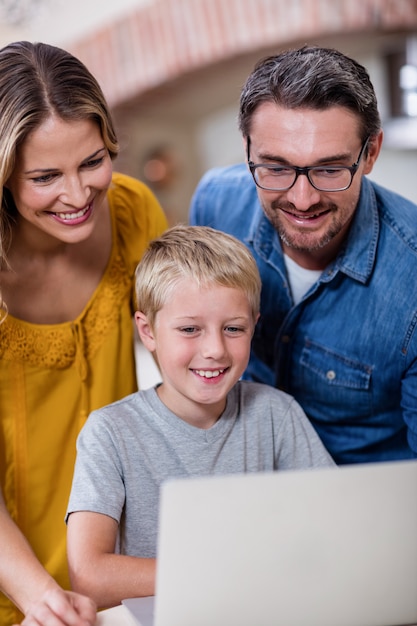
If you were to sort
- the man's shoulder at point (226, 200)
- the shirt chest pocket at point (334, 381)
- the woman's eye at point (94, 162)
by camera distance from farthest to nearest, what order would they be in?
the man's shoulder at point (226, 200) → the shirt chest pocket at point (334, 381) → the woman's eye at point (94, 162)

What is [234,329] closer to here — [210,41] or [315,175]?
[315,175]

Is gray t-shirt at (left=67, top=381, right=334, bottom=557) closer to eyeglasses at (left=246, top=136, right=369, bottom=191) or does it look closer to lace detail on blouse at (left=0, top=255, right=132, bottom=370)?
lace detail on blouse at (left=0, top=255, right=132, bottom=370)

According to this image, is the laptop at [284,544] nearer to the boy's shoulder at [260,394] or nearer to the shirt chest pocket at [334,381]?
the boy's shoulder at [260,394]

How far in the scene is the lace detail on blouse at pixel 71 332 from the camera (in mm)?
1512

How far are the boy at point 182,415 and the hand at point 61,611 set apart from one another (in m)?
0.18

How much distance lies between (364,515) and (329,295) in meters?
0.77

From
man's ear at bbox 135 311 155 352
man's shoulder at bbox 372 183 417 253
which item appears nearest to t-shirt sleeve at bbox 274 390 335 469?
man's ear at bbox 135 311 155 352

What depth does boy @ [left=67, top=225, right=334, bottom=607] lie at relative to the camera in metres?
1.33

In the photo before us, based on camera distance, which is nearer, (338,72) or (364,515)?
(364,515)

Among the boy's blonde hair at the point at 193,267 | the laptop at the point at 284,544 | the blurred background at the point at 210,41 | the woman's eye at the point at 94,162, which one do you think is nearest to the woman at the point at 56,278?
the woman's eye at the point at 94,162

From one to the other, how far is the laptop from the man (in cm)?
64

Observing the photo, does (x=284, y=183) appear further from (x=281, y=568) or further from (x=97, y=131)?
(x=281, y=568)

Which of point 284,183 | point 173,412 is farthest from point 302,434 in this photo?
point 284,183

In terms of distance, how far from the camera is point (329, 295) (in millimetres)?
1629
